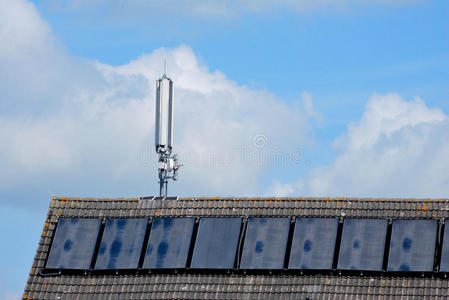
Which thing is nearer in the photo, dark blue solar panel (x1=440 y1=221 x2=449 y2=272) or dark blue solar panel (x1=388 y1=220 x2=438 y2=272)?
dark blue solar panel (x1=440 y1=221 x2=449 y2=272)

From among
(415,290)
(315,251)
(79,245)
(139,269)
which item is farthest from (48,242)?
(415,290)

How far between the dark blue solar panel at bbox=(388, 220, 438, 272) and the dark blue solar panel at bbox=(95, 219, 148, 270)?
8934 millimetres

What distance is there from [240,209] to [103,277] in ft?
17.7

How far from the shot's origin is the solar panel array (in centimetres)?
3709

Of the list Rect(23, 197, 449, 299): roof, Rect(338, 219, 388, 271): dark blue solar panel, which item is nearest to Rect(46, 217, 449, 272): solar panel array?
Rect(338, 219, 388, 271): dark blue solar panel

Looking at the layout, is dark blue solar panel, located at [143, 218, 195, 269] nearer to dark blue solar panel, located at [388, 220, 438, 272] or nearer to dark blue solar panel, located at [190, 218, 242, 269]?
dark blue solar panel, located at [190, 218, 242, 269]

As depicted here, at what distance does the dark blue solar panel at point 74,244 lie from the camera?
39562 mm

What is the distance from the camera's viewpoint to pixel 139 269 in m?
38.9

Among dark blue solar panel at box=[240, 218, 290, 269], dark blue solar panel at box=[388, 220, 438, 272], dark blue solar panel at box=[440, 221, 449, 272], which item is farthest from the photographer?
dark blue solar panel at box=[240, 218, 290, 269]

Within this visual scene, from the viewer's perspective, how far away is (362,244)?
37562mm

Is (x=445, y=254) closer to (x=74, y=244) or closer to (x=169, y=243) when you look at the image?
(x=169, y=243)

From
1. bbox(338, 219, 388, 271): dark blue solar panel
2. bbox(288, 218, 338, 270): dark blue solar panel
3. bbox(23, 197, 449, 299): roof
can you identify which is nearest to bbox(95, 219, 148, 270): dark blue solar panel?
bbox(23, 197, 449, 299): roof

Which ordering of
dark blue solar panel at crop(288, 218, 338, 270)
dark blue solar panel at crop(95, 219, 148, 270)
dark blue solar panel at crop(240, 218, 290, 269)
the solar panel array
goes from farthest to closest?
dark blue solar panel at crop(95, 219, 148, 270), dark blue solar panel at crop(240, 218, 290, 269), dark blue solar panel at crop(288, 218, 338, 270), the solar panel array

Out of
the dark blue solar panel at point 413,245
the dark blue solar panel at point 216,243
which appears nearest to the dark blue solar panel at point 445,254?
the dark blue solar panel at point 413,245
